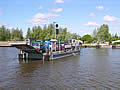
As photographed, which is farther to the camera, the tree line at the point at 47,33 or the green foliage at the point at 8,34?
the green foliage at the point at 8,34

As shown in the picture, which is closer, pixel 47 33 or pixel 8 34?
pixel 47 33

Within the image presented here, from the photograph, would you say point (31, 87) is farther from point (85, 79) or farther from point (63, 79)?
point (85, 79)

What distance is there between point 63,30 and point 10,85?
94807 millimetres

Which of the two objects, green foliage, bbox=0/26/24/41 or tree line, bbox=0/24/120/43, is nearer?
tree line, bbox=0/24/120/43

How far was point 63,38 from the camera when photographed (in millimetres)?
103625

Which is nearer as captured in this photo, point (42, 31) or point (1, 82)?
point (1, 82)

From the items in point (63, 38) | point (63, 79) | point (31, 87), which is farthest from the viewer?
point (63, 38)

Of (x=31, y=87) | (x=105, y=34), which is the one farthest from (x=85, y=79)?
(x=105, y=34)

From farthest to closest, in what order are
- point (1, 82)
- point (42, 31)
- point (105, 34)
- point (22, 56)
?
point (105, 34) < point (42, 31) < point (22, 56) < point (1, 82)

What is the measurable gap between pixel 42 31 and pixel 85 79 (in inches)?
3868

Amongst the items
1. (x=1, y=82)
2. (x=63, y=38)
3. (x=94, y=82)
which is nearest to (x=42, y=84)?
(x=1, y=82)

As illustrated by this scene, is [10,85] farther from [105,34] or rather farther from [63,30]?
[105,34]

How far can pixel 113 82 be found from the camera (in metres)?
14.5

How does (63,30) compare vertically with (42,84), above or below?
above
